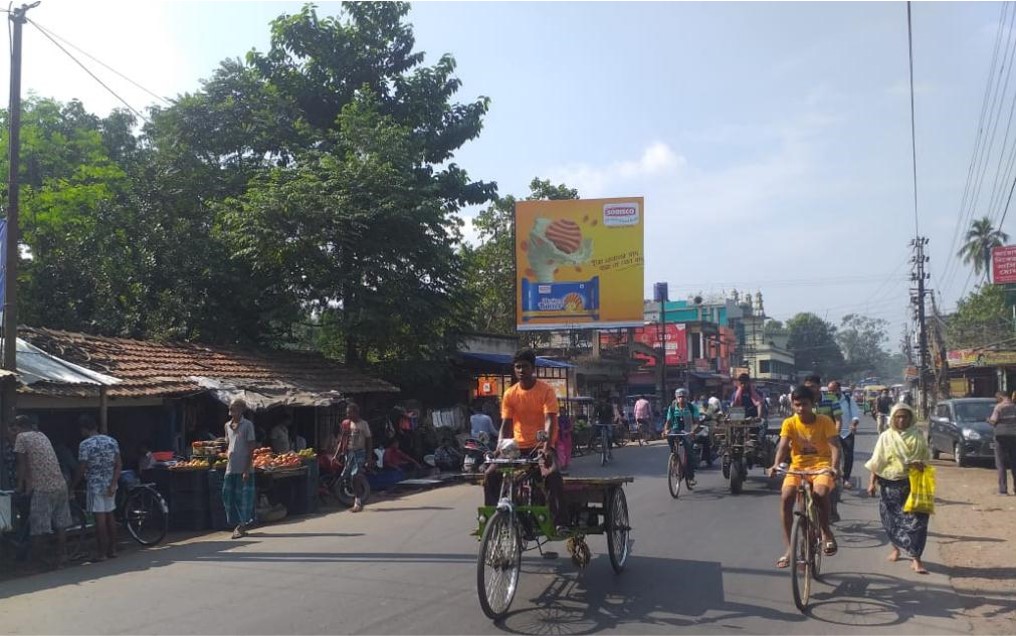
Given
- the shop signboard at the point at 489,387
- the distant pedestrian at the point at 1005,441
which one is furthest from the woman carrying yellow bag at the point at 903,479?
the shop signboard at the point at 489,387

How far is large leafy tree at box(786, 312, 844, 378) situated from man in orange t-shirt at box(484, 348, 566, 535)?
87.9m

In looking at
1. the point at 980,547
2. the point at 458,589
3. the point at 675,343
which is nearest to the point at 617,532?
the point at 458,589

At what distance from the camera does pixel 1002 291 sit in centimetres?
5394

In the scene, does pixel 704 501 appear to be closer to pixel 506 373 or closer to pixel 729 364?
pixel 506 373

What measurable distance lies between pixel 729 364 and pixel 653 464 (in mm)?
52818

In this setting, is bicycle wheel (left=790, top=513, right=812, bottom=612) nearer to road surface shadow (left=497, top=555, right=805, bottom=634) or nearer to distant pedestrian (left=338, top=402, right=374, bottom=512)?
road surface shadow (left=497, top=555, right=805, bottom=634)

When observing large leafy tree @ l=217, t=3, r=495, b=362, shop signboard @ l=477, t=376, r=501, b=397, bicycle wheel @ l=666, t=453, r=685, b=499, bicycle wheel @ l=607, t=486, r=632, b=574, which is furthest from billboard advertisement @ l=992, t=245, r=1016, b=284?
bicycle wheel @ l=607, t=486, r=632, b=574

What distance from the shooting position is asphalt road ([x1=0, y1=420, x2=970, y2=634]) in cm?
649

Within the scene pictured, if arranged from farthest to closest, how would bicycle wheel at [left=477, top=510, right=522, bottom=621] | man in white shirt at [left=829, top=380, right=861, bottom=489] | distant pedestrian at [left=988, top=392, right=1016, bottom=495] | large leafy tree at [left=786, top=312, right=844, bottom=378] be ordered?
large leafy tree at [left=786, top=312, right=844, bottom=378]
distant pedestrian at [left=988, top=392, right=1016, bottom=495]
man in white shirt at [left=829, top=380, right=861, bottom=489]
bicycle wheel at [left=477, top=510, right=522, bottom=621]

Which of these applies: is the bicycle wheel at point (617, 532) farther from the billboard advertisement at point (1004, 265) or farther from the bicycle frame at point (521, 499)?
the billboard advertisement at point (1004, 265)

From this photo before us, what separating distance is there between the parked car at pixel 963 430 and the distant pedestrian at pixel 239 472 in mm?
15126

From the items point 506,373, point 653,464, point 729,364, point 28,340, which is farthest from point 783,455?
point 729,364

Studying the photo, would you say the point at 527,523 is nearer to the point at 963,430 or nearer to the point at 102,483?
the point at 102,483

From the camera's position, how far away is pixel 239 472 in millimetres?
11742
